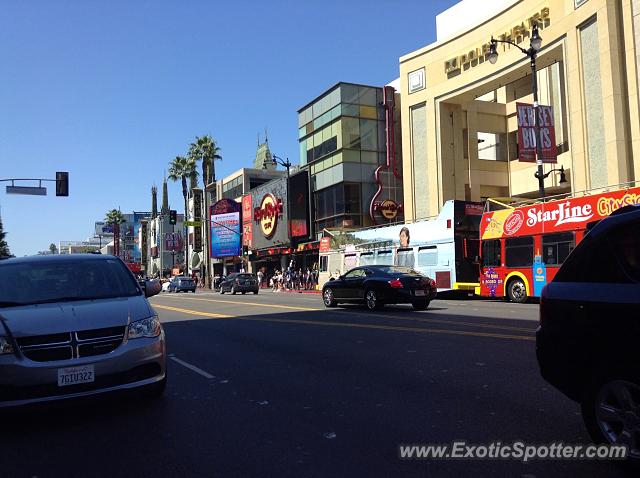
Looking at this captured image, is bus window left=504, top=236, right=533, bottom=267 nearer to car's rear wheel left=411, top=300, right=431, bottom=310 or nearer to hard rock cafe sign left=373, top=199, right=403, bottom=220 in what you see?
car's rear wheel left=411, top=300, right=431, bottom=310

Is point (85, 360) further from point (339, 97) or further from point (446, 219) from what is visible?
point (339, 97)

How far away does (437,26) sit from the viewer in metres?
42.0

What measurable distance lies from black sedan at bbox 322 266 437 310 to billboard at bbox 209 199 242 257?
44.8 metres

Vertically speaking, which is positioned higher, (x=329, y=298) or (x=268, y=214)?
(x=268, y=214)

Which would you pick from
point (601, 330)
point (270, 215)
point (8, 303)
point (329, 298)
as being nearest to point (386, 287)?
point (329, 298)

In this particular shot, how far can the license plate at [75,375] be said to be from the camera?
5.02 metres

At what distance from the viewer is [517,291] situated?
19.9 m

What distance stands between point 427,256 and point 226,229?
143ft

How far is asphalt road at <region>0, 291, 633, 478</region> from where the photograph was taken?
4.22 m

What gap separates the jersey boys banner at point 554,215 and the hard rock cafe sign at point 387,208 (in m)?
21.5

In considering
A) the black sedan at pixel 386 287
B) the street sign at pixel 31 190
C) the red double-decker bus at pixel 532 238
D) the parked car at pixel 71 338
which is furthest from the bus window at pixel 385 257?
the parked car at pixel 71 338

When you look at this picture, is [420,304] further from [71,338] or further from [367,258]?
[71,338]

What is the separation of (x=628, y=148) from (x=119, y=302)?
23886 mm

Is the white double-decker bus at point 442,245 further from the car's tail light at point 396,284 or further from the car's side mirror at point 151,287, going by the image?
the car's side mirror at point 151,287
